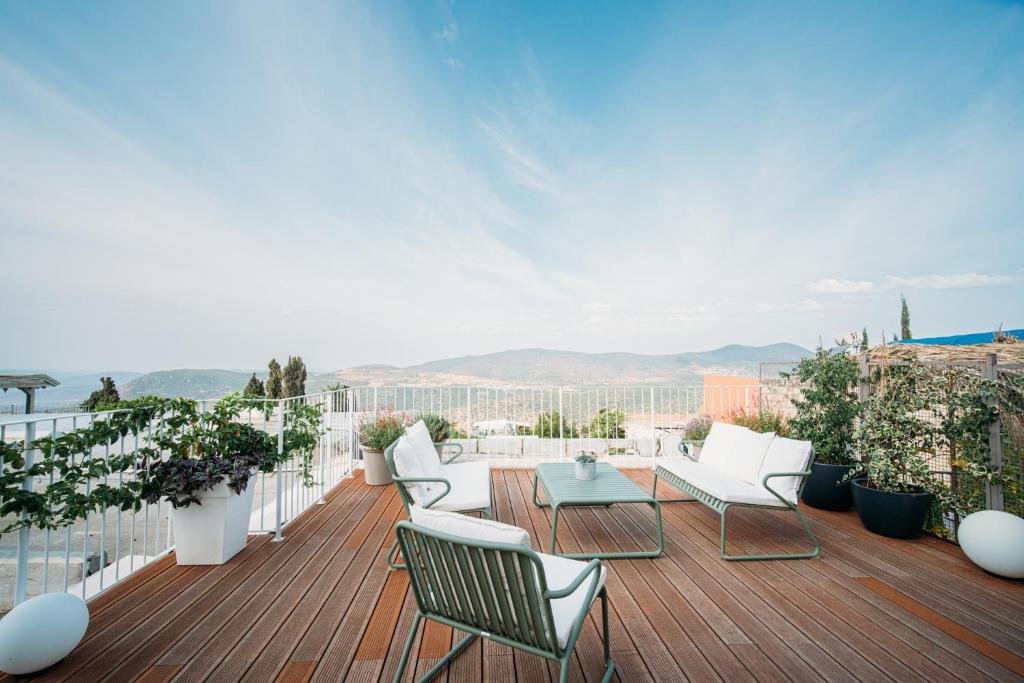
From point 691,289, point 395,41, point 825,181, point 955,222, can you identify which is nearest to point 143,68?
point 395,41

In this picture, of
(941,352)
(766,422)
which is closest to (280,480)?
(766,422)

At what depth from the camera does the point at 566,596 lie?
1.43 m

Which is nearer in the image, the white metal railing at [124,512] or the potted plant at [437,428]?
the white metal railing at [124,512]

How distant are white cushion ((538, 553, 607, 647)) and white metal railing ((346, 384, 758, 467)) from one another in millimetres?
3825

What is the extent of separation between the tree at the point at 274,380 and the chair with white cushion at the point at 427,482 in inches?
640

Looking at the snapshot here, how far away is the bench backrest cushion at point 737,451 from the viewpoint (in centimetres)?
359

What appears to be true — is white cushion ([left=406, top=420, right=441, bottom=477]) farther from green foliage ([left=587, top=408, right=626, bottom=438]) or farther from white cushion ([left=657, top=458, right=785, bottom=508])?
green foliage ([left=587, top=408, right=626, bottom=438])

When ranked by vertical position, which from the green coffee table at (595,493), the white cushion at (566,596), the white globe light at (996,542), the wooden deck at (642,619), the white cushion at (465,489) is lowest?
the wooden deck at (642,619)

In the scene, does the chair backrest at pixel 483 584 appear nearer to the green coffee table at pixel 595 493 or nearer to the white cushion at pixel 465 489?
the white cushion at pixel 465 489

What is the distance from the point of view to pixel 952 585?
2607mm

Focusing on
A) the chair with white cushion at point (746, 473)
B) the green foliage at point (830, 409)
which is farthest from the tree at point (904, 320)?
the chair with white cushion at point (746, 473)

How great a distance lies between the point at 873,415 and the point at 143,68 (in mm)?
15454

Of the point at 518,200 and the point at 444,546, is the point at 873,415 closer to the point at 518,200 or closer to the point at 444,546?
the point at 444,546

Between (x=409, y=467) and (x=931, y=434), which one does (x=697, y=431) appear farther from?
(x=409, y=467)
